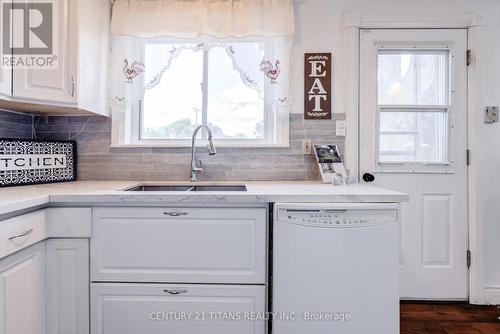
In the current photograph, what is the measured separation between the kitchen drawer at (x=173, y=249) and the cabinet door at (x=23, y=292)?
222 mm

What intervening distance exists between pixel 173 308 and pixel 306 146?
1309mm

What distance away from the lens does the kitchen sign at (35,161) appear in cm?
164

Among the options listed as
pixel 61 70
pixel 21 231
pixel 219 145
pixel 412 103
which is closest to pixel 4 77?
pixel 61 70

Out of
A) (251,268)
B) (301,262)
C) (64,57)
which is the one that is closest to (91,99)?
(64,57)

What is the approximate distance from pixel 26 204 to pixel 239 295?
3.26 feet

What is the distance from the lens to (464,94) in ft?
6.93

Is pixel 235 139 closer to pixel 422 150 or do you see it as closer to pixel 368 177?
pixel 368 177

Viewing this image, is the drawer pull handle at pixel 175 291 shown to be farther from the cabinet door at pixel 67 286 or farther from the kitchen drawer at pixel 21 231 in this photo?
the kitchen drawer at pixel 21 231

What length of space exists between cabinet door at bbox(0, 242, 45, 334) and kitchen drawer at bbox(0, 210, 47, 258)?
43 mm

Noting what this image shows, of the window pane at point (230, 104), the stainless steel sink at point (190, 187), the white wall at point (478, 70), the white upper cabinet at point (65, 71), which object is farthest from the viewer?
the window pane at point (230, 104)

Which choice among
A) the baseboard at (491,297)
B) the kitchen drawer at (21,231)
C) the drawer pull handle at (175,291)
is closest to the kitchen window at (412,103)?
the baseboard at (491,297)

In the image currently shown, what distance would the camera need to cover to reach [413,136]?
2.14m

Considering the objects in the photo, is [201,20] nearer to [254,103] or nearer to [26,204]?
[254,103]

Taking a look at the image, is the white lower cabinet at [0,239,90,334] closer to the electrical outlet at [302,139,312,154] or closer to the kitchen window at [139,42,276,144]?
the kitchen window at [139,42,276,144]
